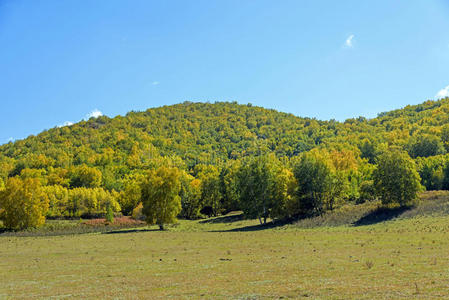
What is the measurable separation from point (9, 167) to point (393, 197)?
7959 inches

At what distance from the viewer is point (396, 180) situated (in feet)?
220

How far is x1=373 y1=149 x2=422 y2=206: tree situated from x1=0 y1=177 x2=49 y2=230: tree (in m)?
76.2

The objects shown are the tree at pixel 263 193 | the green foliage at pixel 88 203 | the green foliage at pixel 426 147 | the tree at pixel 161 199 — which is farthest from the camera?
the green foliage at pixel 426 147

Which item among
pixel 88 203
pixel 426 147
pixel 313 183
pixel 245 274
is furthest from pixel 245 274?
pixel 426 147

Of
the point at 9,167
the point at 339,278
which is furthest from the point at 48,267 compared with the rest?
the point at 9,167

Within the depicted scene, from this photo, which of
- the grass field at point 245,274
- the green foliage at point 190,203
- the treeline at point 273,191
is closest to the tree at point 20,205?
the treeline at point 273,191

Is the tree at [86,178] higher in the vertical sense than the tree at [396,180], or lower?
higher

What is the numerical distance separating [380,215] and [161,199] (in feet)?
147

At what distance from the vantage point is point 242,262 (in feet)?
85.4

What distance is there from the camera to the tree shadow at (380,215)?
193 ft

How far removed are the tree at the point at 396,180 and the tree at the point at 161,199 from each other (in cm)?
4406

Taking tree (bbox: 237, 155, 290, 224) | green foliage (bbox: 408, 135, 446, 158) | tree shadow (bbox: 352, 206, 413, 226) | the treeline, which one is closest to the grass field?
tree shadow (bbox: 352, 206, 413, 226)

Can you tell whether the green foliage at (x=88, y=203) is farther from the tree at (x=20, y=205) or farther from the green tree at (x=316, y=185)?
the green tree at (x=316, y=185)

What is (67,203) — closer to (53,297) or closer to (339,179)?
(339,179)
